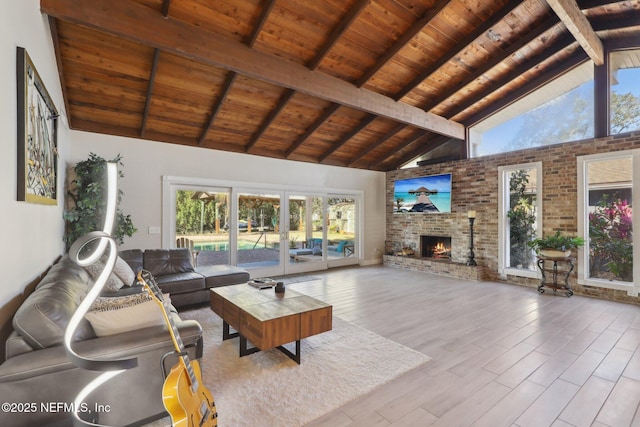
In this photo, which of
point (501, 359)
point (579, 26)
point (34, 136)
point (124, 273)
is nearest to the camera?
point (34, 136)

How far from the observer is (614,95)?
193 inches

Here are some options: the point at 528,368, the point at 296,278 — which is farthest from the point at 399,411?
the point at 296,278

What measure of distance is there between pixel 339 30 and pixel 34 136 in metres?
3.40

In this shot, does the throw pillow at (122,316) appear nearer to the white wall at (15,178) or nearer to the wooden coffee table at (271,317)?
the white wall at (15,178)

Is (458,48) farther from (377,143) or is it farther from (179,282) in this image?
(179,282)

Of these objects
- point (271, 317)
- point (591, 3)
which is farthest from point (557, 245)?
point (271, 317)

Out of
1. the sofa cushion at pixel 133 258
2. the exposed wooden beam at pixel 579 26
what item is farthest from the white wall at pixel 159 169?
the exposed wooden beam at pixel 579 26

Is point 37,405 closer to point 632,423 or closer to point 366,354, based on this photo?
point 366,354

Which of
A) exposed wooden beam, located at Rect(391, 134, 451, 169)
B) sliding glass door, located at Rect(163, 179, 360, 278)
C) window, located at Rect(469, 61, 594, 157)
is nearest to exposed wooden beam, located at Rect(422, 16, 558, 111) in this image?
window, located at Rect(469, 61, 594, 157)

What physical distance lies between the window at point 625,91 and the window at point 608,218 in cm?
51

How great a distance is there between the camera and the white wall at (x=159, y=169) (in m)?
4.95

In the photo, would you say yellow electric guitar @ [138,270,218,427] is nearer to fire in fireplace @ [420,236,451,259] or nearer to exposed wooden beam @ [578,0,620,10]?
exposed wooden beam @ [578,0,620,10]

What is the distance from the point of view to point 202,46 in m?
3.51

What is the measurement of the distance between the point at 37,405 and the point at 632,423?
3.56 meters
